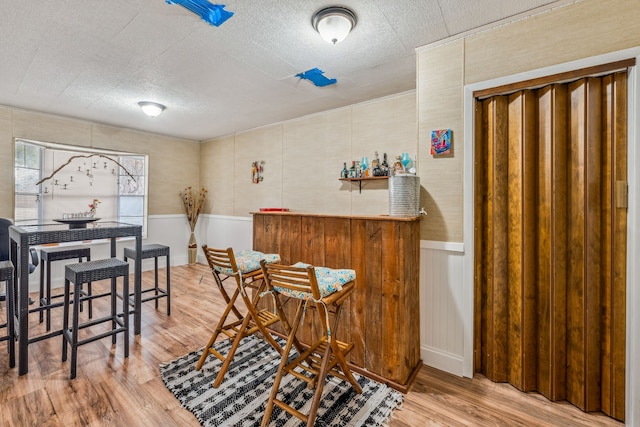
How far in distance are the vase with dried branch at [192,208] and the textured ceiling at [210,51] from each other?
7.07ft

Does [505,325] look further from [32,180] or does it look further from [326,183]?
[32,180]

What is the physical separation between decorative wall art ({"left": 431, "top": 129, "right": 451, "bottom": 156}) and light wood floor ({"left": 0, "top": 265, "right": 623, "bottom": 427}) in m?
1.63

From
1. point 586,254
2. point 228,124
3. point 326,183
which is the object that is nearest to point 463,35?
point 586,254

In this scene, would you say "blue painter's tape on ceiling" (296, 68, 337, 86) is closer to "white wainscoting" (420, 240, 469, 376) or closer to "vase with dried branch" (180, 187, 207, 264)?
"white wainscoting" (420, 240, 469, 376)

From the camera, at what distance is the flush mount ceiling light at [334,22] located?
1.86 m

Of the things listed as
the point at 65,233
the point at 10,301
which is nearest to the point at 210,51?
the point at 65,233

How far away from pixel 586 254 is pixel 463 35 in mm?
1641

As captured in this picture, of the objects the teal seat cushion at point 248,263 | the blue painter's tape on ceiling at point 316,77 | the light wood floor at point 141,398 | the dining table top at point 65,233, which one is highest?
the blue painter's tape on ceiling at point 316,77

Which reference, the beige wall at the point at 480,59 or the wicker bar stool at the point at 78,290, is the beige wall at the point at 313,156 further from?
the wicker bar stool at the point at 78,290

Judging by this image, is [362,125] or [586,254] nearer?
[586,254]

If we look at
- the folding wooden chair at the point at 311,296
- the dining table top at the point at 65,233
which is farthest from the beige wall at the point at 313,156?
the dining table top at the point at 65,233

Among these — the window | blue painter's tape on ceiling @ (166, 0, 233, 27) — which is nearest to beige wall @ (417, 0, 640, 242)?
blue painter's tape on ceiling @ (166, 0, 233, 27)

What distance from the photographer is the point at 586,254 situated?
1.79 m

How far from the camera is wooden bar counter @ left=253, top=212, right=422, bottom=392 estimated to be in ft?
6.58
